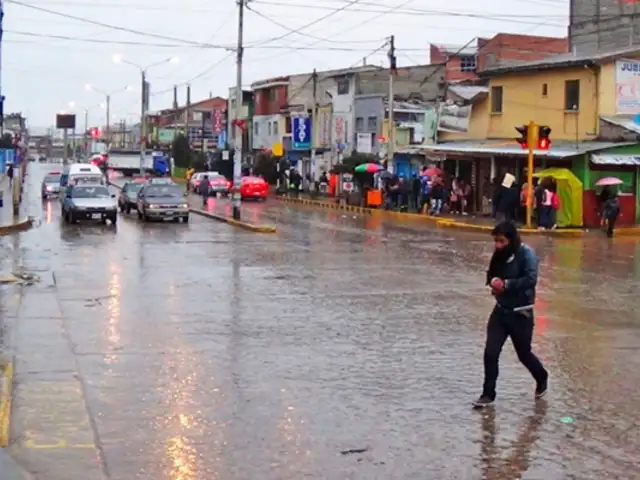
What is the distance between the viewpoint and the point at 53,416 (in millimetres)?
8984

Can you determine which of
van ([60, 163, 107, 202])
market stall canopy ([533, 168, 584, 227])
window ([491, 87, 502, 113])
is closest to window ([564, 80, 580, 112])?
market stall canopy ([533, 168, 584, 227])

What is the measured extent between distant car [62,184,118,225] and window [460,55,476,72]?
44.5m

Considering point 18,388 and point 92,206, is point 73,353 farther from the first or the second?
point 92,206

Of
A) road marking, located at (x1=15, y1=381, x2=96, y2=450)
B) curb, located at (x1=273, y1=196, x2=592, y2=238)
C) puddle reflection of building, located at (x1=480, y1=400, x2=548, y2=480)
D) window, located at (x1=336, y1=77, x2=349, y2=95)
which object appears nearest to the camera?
puddle reflection of building, located at (x1=480, y1=400, x2=548, y2=480)

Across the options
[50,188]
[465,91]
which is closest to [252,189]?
[50,188]

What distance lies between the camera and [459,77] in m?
76.2

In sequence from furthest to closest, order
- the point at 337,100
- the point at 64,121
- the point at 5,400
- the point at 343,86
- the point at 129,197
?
1. the point at 64,121
2. the point at 337,100
3. the point at 343,86
4. the point at 129,197
5. the point at 5,400

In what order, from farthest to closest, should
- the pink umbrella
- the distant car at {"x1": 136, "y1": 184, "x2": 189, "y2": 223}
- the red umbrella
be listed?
the red umbrella < the distant car at {"x1": 136, "y1": 184, "x2": 189, "y2": 223} < the pink umbrella

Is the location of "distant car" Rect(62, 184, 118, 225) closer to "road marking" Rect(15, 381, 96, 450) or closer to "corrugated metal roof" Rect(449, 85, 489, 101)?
"corrugated metal roof" Rect(449, 85, 489, 101)

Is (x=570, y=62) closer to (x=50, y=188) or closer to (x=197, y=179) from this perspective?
(x=50, y=188)

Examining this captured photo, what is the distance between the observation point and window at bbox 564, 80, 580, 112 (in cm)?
3941

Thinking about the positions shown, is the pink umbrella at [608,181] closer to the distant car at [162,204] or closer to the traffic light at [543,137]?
the traffic light at [543,137]

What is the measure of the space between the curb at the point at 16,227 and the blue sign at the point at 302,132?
40283 millimetres

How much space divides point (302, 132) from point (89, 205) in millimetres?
39396
